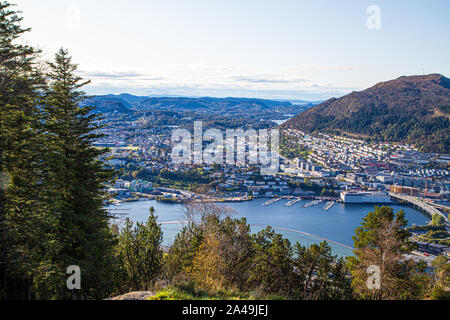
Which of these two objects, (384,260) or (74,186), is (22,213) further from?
(384,260)

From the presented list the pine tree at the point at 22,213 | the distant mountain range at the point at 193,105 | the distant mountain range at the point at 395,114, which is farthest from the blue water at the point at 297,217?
the distant mountain range at the point at 193,105

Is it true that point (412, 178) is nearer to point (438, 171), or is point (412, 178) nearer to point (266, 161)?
point (438, 171)

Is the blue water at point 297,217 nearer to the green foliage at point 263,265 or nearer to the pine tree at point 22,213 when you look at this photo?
the green foliage at point 263,265

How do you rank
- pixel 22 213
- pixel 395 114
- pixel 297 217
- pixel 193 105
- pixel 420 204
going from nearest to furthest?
1. pixel 22 213
2. pixel 297 217
3. pixel 420 204
4. pixel 395 114
5. pixel 193 105

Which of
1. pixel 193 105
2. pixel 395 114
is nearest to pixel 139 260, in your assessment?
pixel 395 114

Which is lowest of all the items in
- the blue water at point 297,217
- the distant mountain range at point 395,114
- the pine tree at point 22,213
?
the blue water at point 297,217

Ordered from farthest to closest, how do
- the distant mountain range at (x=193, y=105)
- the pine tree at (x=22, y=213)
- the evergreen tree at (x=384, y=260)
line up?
the distant mountain range at (x=193, y=105) → the evergreen tree at (x=384, y=260) → the pine tree at (x=22, y=213)
